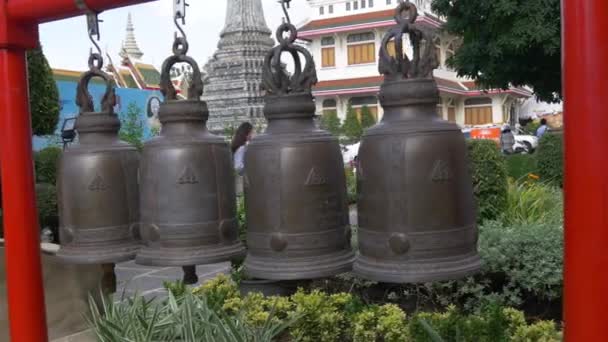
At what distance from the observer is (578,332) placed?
1368mm

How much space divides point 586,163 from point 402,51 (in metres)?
0.53

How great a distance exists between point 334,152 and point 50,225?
7.34 meters

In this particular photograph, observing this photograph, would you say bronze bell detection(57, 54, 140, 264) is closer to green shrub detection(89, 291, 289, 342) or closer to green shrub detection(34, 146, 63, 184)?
green shrub detection(89, 291, 289, 342)

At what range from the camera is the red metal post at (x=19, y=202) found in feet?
7.03

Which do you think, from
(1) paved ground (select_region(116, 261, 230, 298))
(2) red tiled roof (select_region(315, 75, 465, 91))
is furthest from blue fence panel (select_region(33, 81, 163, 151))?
(2) red tiled roof (select_region(315, 75, 465, 91))

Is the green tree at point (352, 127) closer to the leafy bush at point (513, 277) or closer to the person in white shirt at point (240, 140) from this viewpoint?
the person in white shirt at point (240, 140)

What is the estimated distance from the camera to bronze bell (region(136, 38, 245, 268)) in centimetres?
191

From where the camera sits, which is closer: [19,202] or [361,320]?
[19,202]

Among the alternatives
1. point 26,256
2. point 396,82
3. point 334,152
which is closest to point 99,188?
point 26,256

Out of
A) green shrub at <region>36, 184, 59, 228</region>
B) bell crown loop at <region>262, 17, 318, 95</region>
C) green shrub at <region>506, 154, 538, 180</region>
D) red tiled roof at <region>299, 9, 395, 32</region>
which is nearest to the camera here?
bell crown loop at <region>262, 17, 318, 95</region>

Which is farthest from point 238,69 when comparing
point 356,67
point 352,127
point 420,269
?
point 420,269

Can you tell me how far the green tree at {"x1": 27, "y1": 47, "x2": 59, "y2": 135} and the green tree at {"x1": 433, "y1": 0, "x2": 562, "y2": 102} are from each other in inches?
302

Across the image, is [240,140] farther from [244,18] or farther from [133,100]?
[244,18]

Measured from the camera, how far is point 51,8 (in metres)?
2.01
